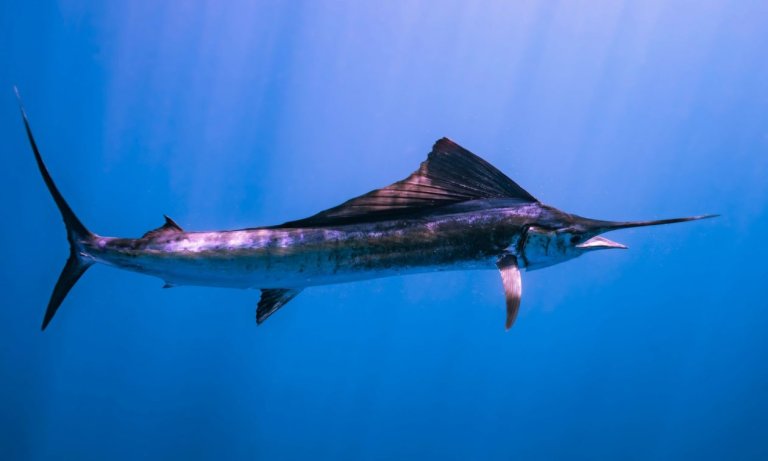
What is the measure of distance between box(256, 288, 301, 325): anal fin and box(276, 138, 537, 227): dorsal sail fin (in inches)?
14.9

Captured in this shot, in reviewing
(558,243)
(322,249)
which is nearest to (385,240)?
(322,249)

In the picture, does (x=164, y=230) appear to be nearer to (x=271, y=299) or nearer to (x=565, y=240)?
(x=271, y=299)

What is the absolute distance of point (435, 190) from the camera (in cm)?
237

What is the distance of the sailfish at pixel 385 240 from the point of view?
2.23m

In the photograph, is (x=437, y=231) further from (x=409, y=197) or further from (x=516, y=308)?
(x=516, y=308)

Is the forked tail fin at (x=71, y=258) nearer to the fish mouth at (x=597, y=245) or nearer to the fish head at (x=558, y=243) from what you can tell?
the fish head at (x=558, y=243)

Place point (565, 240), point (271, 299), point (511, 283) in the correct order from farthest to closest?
point (271, 299) → point (565, 240) → point (511, 283)

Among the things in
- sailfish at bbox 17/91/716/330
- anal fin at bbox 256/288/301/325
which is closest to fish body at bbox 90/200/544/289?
sailfish at bbox 17/91/716/330

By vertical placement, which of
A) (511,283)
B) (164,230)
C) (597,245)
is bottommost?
(511,283)

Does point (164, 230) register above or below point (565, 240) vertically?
above

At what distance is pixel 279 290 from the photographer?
2490 mm

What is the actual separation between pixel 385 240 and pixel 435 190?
34cm

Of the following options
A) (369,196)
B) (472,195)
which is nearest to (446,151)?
(472,195)

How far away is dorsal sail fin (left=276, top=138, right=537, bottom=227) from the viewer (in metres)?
2.33
